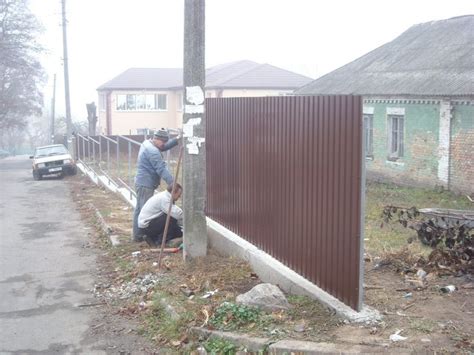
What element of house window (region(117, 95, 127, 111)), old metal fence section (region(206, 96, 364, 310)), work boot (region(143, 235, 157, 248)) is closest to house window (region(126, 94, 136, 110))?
house window (region(117, 95, 127, 111))

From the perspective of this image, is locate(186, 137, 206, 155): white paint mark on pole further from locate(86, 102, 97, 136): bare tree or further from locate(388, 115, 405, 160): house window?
locate(86, 102, 97, 136): bare tree

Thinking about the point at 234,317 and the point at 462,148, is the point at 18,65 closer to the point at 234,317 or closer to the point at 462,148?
the point at 462,148

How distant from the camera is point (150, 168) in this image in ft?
31.7

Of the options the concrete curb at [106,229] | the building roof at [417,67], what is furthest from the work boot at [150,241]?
the building roof at [417,67]

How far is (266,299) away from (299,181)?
1172mm

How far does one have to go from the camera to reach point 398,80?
70.4ft

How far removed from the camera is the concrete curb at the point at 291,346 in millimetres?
4527

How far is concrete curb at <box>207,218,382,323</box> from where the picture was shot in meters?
5.21

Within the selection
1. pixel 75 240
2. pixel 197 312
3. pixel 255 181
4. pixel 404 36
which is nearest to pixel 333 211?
pixel 197 312

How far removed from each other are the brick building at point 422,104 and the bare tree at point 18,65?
80.0 feet

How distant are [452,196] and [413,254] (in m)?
11.3

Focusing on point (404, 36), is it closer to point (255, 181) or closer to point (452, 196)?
point (452, 196)

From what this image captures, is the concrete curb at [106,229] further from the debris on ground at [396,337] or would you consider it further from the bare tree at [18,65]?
the bare tree at [18,65]

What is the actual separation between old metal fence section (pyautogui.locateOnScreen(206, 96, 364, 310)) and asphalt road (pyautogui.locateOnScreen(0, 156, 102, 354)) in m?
2.09
